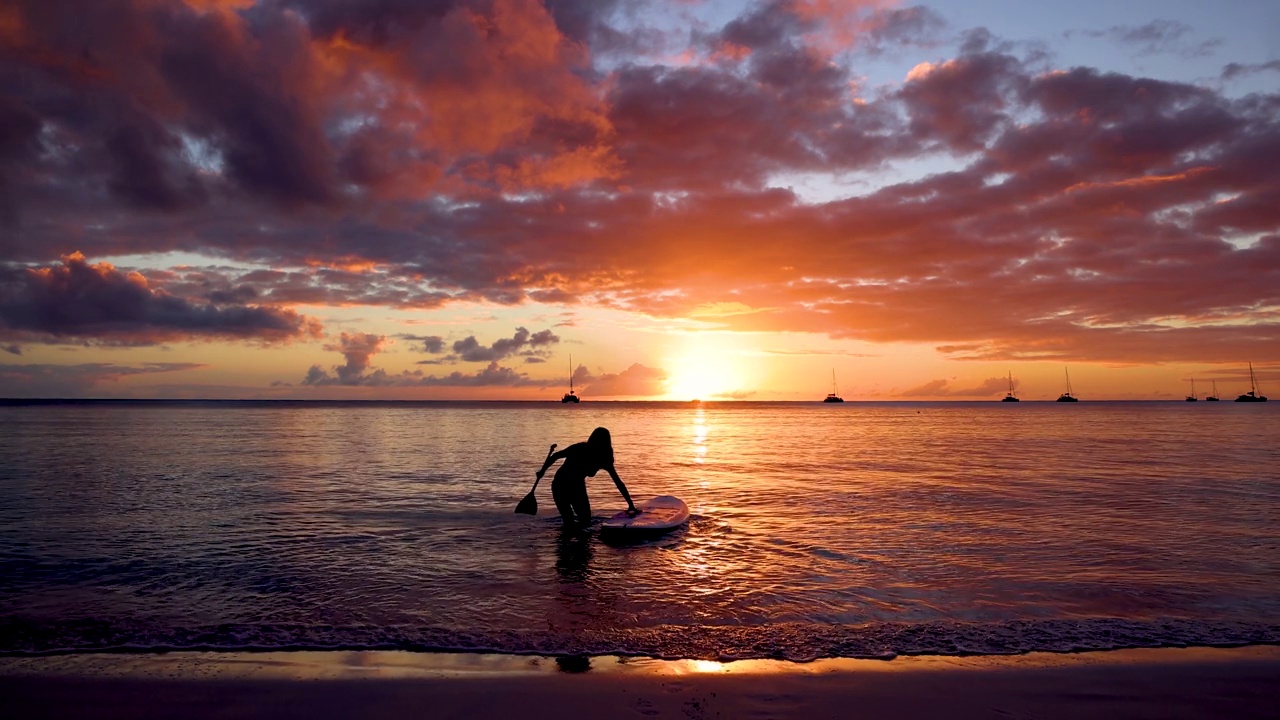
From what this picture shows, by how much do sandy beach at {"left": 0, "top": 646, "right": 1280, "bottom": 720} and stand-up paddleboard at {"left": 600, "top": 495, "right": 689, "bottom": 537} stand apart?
24.2 ft

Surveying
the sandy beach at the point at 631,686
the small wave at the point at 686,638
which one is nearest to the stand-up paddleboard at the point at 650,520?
the small wave at the point at 686,638

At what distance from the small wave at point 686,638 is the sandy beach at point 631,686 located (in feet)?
0.89

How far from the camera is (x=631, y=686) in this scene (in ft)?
22.4

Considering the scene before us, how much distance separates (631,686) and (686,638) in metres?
1.77

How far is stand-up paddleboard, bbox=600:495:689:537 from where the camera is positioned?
1509cm

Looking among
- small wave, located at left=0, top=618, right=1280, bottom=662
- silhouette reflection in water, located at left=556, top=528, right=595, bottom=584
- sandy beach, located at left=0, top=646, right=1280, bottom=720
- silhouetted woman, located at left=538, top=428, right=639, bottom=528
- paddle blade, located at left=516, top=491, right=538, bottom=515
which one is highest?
silhouetted woman, located at left=538, top=428, right=639, bottom=528

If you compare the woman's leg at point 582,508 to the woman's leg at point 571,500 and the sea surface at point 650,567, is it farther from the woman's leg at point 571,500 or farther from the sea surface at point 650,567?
the sea surface at point 650,567

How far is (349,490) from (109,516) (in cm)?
698

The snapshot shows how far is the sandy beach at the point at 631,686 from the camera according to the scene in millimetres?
6270

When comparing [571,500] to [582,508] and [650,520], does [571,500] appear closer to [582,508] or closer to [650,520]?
[582,508]

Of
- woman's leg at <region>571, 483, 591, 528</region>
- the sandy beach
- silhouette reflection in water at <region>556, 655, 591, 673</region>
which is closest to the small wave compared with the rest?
silhouette reflection in water at <region>556, 655, 591, 673</region>

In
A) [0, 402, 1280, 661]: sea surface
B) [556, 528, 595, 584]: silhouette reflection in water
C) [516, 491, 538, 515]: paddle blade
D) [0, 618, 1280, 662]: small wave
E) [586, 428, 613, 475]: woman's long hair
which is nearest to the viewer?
[0, 618, 1280, 662]: small wave

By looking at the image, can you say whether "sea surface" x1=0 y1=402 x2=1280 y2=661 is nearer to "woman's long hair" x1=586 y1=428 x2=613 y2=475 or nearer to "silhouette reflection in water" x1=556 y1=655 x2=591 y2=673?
"silhouette reflection in water" x1=556 y1=655 x2=591 y2=673

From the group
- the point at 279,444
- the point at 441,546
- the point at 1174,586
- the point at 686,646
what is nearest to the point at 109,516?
the point at 441,546
